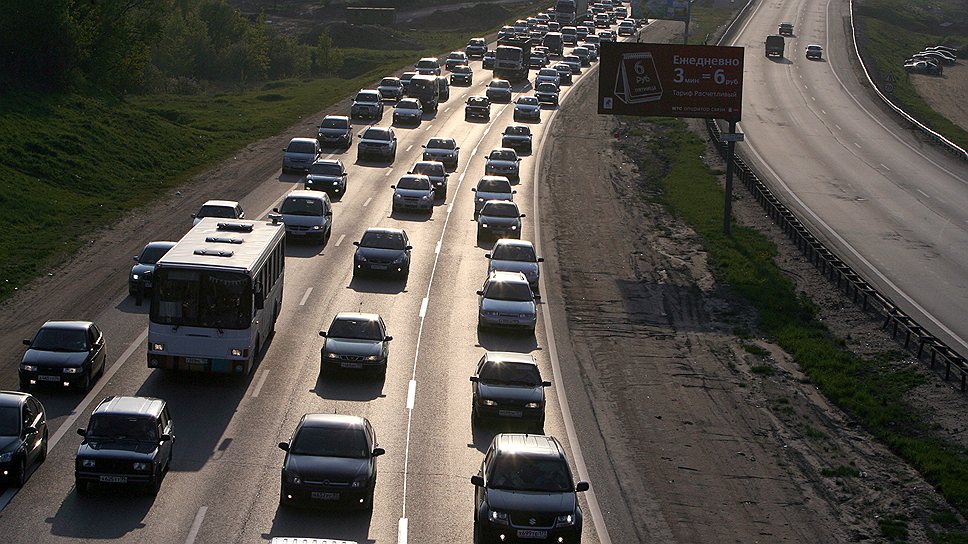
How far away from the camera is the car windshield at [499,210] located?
46.3m

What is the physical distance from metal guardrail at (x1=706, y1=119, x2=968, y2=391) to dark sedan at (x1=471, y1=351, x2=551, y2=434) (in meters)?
11.2

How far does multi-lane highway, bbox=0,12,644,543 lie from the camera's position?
2002 cm

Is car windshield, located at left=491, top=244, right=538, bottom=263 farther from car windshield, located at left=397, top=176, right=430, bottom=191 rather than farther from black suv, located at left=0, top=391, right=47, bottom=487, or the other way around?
black suv, located at left=0, top=391, right=47, bottom=487

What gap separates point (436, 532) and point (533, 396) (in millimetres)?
6141

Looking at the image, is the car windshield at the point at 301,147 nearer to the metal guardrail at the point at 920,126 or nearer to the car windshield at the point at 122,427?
the car windshield at the point at 122,427

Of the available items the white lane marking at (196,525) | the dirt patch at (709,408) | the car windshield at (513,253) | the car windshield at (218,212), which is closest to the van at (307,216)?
the car windshield at (218,212)

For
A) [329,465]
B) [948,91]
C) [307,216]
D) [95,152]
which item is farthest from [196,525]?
[948,91]

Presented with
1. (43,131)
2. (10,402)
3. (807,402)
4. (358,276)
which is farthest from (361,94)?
(10,402)

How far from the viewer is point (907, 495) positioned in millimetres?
23781

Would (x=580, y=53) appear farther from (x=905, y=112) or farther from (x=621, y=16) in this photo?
(x=621, y=16)

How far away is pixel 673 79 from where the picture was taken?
46.7 metres

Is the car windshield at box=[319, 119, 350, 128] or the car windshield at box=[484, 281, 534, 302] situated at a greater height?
the car windshield at box=[319, 119, 350, 128]

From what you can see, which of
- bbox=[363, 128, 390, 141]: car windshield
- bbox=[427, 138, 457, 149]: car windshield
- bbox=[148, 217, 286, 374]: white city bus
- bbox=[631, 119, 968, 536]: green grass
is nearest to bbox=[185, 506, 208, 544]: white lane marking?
bbox=[148, 217, 286, 374]: white city bus

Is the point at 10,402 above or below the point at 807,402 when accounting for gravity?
above
